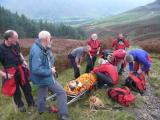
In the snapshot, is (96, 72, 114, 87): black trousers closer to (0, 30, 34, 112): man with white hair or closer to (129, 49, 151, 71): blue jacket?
(129, 49, 151, 71): blue jacket

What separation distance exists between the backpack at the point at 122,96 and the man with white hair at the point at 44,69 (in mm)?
2077

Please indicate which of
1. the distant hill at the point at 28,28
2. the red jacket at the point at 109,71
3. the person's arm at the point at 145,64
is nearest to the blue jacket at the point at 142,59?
the person's arm at the point at 145,64

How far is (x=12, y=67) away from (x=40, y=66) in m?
1.08

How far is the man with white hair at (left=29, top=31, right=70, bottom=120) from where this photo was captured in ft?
29.1

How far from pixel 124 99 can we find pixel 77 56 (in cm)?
331

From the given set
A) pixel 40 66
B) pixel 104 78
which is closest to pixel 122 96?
pixel 104 78

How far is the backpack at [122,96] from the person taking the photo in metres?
10.7

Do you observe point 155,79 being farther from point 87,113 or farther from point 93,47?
point 87,113

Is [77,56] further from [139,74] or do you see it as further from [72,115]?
[72,115]

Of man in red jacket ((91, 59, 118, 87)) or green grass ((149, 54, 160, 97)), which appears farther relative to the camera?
green grass ((149, 54, 160, 97))

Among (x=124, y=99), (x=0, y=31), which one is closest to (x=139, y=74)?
(x=124, y=99)

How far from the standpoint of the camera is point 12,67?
963cm

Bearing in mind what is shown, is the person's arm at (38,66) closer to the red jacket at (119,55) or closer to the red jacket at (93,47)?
the red jacket at (119,55)

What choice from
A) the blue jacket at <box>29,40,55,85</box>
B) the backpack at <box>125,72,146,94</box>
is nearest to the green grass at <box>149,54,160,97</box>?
the backpack at <box>125,72,146,94</box>
